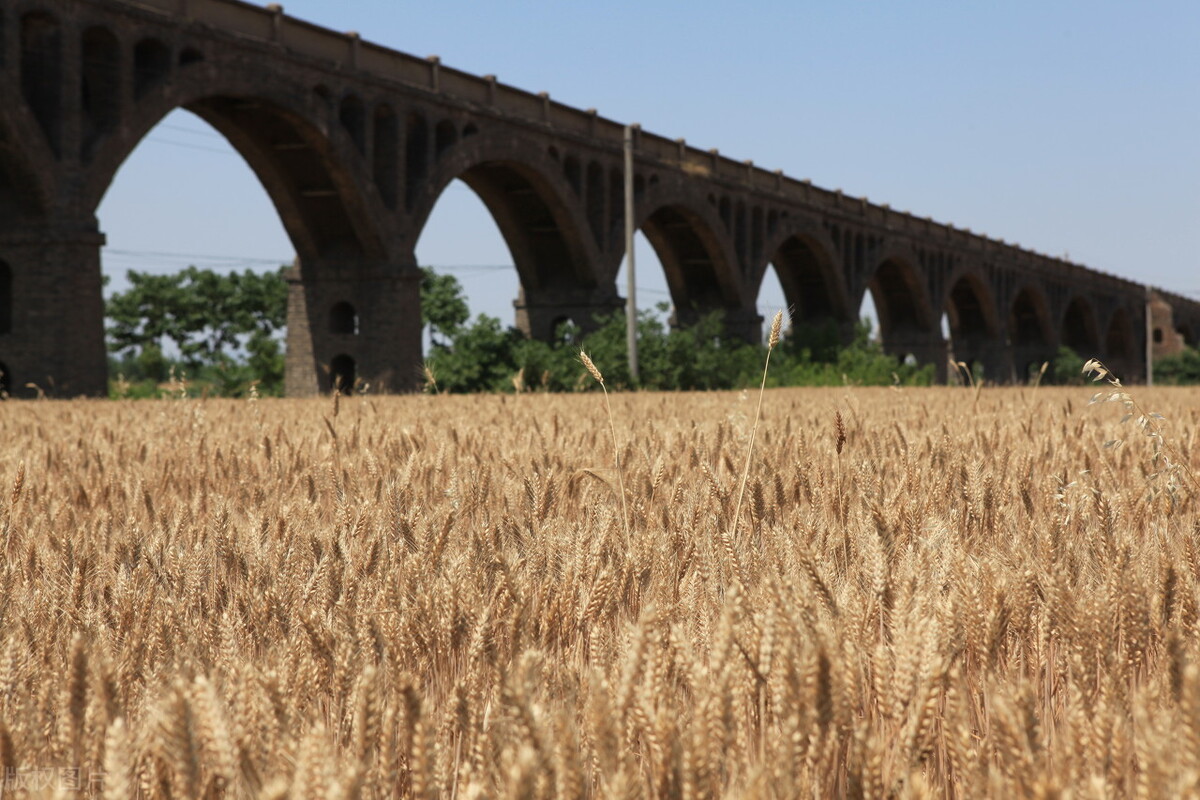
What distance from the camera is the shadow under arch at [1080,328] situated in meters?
83.5

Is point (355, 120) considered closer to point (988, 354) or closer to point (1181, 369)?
point (988, 354)

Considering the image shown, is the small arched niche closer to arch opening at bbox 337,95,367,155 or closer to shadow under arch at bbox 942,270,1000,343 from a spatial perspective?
arch opening at bbox 337,95,367,155

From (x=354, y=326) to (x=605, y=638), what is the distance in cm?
3225

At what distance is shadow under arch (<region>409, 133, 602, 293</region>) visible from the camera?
3453 centimetres

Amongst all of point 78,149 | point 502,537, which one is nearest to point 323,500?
point 502,537

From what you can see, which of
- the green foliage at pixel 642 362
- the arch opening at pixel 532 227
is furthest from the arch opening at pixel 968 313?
the green foliage at pixel 642 362

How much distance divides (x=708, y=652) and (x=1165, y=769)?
2.24 feet

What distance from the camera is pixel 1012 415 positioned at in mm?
5496

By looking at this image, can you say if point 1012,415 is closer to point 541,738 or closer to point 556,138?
point 541,738

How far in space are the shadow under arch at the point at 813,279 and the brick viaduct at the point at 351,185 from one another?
113 millimetres

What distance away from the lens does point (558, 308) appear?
3756cm

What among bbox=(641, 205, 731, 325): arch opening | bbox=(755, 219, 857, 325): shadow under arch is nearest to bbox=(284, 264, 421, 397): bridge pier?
bbox=(641, 205, 731, 325): arch opening

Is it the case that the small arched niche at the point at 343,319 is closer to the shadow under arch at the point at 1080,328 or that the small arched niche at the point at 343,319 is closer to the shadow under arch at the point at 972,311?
the shadow under arch at the point at 972,311

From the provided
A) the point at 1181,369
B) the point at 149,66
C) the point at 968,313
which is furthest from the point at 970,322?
the point at 149,66
